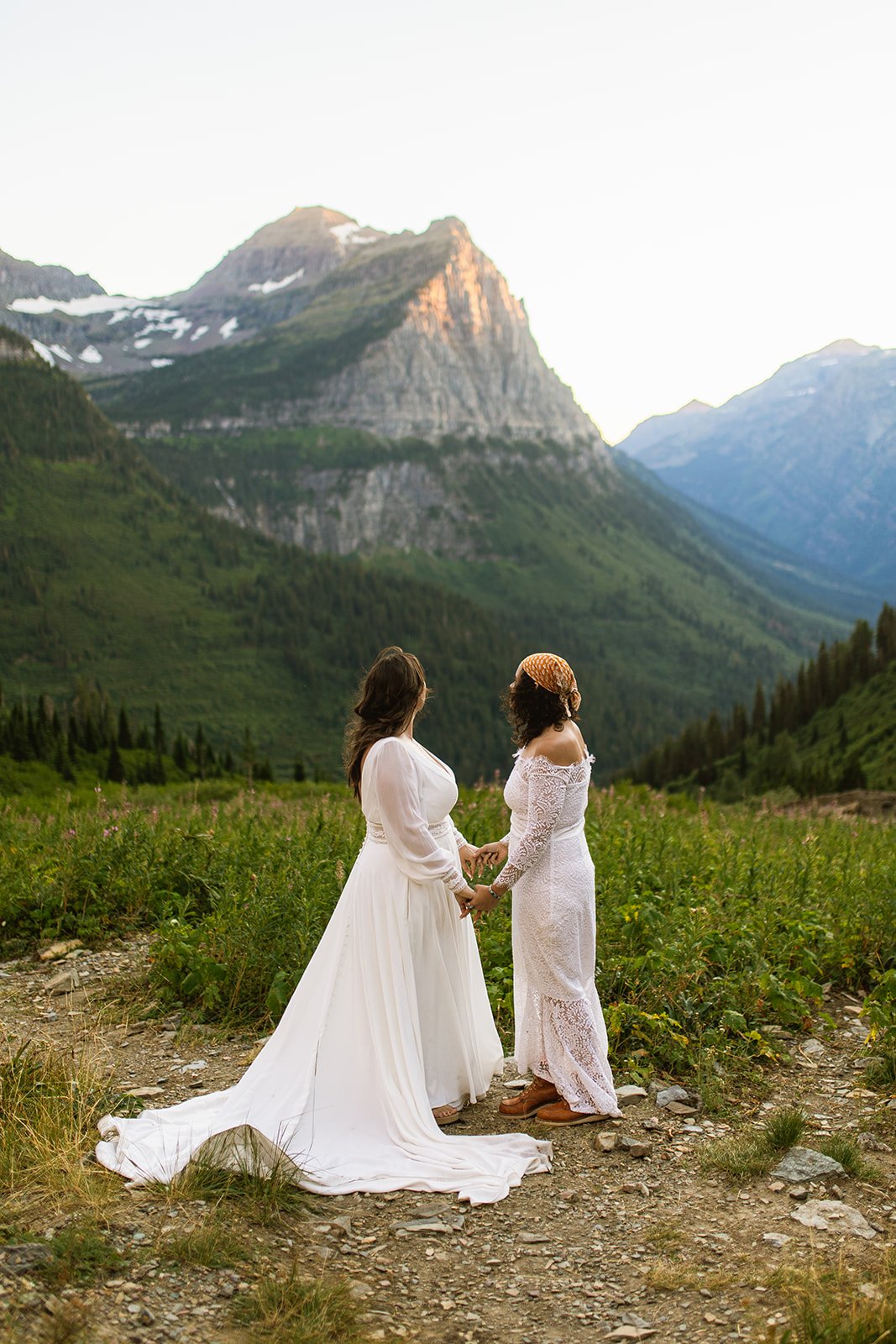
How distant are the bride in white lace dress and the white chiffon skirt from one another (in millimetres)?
419

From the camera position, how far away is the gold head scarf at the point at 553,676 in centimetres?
697

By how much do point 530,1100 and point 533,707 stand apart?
2.74m

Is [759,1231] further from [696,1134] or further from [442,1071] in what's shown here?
[442,1071]

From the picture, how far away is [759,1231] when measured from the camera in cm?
559

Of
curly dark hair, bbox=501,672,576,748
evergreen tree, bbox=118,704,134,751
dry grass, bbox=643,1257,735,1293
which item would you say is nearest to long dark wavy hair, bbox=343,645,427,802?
curly dark hair, bbox=501,672,576,748

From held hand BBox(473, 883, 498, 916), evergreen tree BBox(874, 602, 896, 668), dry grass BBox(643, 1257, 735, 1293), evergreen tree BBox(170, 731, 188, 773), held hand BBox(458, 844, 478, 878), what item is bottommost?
evergreen tree BBox(170, 731, 188, 773)

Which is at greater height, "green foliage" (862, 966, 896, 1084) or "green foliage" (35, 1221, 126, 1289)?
"green foliage" (35, 1221, 126, 1289)

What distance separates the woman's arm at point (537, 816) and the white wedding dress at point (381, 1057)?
373mm

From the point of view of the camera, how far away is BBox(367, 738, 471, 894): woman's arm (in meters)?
6.84

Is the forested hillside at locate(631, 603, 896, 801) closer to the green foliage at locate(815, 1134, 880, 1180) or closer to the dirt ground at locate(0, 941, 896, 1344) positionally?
the green foliage at locate(815, 1134, 880, 1180)

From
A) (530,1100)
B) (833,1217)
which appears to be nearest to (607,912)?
(530,1100)

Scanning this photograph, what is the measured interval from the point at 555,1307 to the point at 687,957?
12.7ft

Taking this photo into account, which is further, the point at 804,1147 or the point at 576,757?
the point at 576,757

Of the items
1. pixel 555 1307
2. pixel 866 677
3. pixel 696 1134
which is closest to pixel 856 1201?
pixel 696 1134
